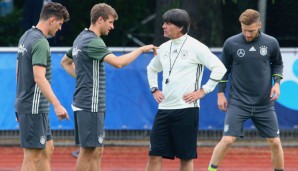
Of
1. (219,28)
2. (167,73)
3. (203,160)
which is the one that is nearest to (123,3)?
(219,28)

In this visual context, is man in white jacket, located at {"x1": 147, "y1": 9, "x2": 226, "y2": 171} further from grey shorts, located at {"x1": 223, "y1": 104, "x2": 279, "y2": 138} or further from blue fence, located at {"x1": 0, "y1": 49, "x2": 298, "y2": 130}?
blue fence, located at {"x1": 0, "y1": 49, "x2": 298, "y2": 130}

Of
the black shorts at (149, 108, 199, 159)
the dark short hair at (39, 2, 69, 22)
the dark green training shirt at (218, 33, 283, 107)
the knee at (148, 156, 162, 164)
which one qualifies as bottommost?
the knee at (148, 156, 162, 164)

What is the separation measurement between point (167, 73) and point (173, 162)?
3771 mm

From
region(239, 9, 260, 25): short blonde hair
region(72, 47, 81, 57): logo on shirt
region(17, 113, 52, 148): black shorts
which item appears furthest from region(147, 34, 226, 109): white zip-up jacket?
region(17, 113, 52, 148): black shorts

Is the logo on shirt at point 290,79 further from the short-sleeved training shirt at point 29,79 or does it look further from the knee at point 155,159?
the short-sleeved training shirt at point 29,79

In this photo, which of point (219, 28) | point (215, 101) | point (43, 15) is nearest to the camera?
point (43, 15)

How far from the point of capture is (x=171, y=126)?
10.5 meters

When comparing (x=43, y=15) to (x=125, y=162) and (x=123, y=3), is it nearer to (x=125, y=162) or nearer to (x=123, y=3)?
(x=125, y=162)

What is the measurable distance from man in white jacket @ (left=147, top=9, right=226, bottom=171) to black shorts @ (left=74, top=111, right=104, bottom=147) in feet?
2.14

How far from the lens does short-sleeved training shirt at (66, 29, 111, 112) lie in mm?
10250

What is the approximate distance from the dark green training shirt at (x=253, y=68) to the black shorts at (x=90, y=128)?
1.99 metres

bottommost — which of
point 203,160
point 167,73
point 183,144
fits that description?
point 203,160

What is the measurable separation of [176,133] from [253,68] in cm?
149

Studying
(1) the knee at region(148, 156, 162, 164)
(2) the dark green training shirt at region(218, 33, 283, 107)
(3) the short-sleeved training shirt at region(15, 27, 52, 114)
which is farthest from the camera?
(2) the dark green training shirt at region(218, 33, 283, 107)
